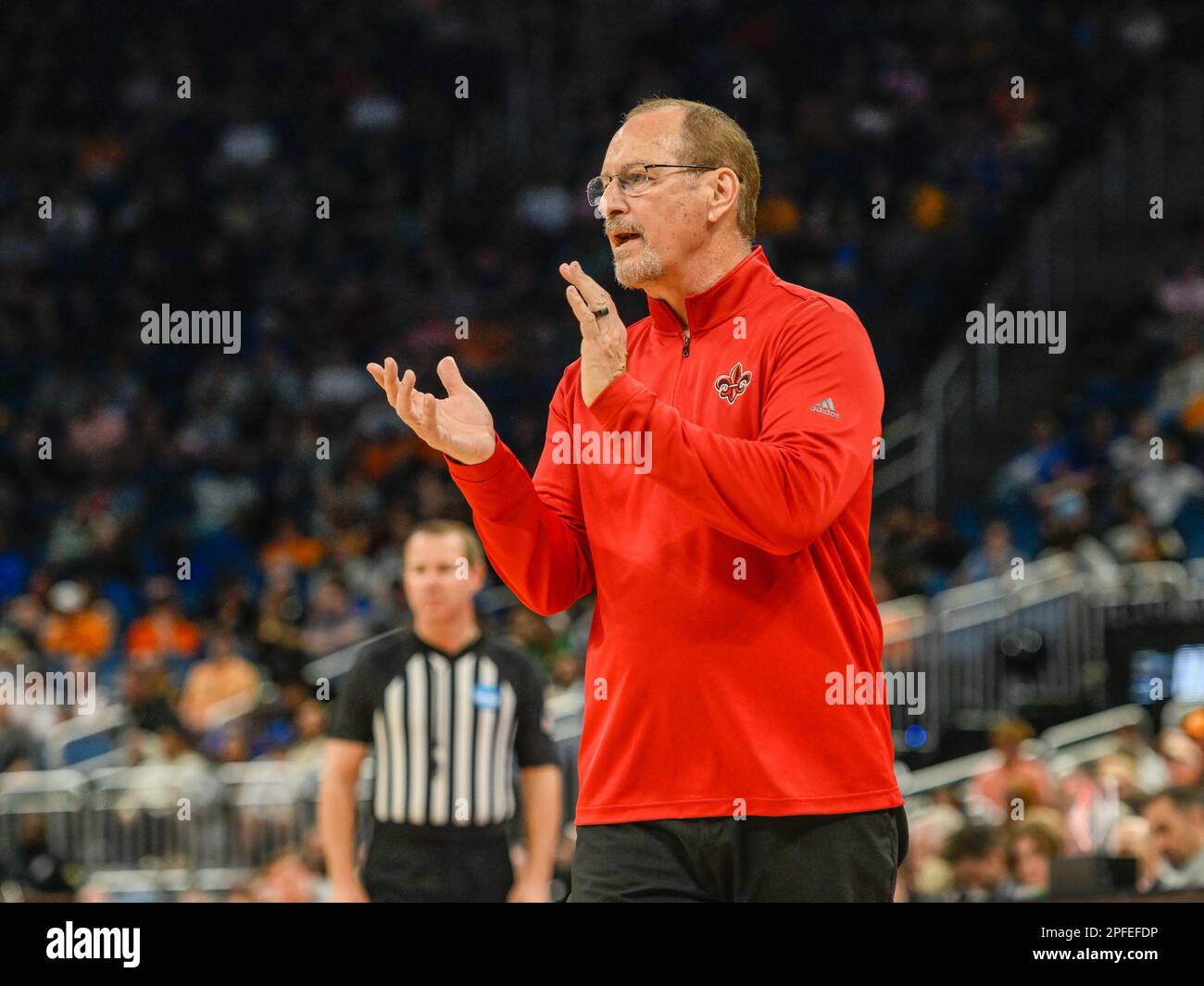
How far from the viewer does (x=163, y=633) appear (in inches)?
425

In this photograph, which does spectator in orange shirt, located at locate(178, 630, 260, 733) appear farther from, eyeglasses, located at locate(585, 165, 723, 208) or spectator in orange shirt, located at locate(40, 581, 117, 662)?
eyeglasses, located at locate(585, 165, 723, 208)

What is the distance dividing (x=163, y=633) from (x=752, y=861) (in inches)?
336

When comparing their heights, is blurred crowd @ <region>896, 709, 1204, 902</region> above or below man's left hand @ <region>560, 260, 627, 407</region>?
below

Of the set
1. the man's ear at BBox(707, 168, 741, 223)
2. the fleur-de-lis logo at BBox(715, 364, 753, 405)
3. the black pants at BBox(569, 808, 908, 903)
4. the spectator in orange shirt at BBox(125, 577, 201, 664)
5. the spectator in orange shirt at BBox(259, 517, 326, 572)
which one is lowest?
the black pants at BBox(569, 808, 908, 903)

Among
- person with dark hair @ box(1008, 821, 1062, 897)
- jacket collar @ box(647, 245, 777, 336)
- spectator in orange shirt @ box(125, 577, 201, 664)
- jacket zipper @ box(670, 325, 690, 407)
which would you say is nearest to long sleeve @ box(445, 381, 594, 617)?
jacket zipper @ box(670, 325, 690, 407)

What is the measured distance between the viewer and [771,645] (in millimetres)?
2924

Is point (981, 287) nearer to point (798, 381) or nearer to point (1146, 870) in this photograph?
point (1146, 870)

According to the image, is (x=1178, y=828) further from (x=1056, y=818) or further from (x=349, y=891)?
(x=349, y=891)

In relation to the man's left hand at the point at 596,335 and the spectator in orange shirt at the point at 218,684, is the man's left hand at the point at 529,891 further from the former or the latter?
the spectator in orange shirt at the point at 218,684

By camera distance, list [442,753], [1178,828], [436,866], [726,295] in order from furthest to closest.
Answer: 1. [1178,828]
2. [442,753]
3. [436,866]
4. [726,295]

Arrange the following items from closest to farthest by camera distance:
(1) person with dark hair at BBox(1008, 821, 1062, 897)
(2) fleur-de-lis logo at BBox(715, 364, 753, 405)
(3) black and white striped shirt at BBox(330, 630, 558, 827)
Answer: (2) fleur-de-lis logo at BBox(715, 364, 753, 405) → (3) black and white striped shirt at BBox(330, 630, 558, 827) → (1) person with dark hair at BBox(1008, 821, 1062, 897)

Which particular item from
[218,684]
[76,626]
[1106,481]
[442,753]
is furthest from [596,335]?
[76,626]

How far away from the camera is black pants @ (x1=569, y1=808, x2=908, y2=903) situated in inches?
112

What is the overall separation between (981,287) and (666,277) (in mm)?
9980
